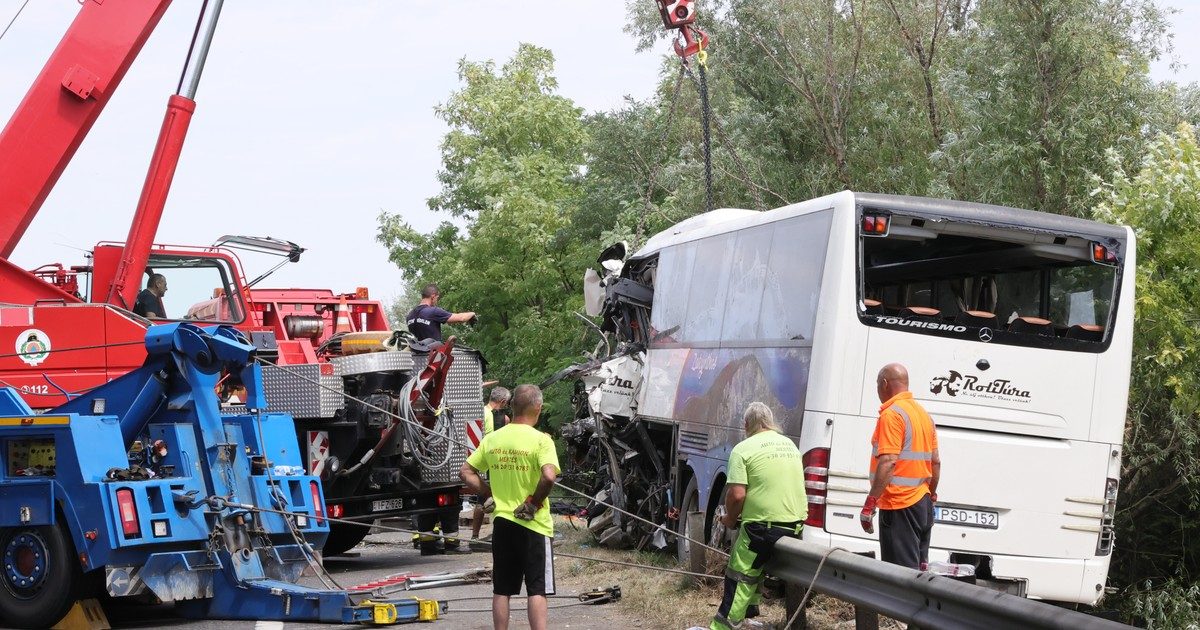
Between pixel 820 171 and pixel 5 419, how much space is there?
21.6m

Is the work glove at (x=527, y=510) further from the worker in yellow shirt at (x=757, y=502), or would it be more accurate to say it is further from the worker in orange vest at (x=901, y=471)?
the worker in orange vest at (x=901, y=471)

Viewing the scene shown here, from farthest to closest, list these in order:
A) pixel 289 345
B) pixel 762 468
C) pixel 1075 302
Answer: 1. pixel 289 345
2. pixel 1075 302
3. pixel 762 468

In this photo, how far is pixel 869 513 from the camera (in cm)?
864

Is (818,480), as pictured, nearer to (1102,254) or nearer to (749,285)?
(749,285)

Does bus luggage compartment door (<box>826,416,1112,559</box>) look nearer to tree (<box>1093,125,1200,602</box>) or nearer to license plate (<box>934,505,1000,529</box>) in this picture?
license plate (<box>934,505,1000,529</box>)

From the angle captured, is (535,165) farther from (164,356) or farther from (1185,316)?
(164,356)

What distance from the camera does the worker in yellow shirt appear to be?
824 centimetres

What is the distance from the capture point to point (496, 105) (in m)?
44.6

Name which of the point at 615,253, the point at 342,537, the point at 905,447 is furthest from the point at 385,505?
the point at 905,447

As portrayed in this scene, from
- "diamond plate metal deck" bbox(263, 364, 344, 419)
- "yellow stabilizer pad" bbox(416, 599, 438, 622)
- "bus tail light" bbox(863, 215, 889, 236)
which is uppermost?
"bus tail light" bbox(863, 215, 889, 236)

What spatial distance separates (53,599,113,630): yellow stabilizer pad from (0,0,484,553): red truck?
1.18 metres

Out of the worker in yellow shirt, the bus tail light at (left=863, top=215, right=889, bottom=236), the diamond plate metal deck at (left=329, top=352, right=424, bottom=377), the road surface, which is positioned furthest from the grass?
the bus tail light at (left=863, top=215, right=889, bottom=236)

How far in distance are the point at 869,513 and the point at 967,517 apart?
148cm

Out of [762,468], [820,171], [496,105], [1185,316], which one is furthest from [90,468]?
[496,105]
